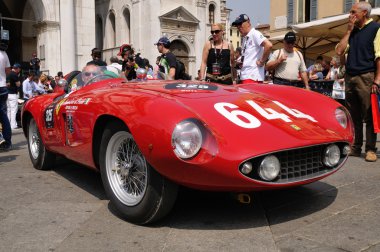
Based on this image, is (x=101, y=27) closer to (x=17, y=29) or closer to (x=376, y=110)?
(x=17, y=29)

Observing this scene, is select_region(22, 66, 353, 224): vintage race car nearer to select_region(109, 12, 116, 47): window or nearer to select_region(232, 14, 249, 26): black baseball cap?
select_region(232, 14, 249, 26): black baseball cap

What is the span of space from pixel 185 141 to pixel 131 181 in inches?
25.6

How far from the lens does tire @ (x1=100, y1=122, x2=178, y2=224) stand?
2.45 meters

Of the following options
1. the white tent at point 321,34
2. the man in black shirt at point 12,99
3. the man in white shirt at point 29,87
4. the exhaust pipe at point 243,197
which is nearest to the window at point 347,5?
the white tent at point 321,34

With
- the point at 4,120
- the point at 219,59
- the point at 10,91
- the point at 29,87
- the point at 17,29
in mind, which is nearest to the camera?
the point at 219,59

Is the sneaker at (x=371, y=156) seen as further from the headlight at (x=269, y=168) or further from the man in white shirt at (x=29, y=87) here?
the man in white shirt at (x=29, y=87)

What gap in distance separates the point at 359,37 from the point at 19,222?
3.95 metres

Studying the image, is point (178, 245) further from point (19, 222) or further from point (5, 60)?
point (5, 60)

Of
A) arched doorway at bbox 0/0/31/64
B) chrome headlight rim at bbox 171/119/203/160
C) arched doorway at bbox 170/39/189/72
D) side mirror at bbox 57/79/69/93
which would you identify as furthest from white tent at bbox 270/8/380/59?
arched doorway at bbox 0/0/31/64

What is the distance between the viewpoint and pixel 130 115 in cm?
254

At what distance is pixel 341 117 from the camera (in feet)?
9.96

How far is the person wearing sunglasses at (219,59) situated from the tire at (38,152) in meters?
2.26

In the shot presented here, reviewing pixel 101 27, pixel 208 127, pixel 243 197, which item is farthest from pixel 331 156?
pixel 101 27

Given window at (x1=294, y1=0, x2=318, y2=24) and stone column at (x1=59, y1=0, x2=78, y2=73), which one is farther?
window at (x1=294, y1=0, x2=318, y2=24)
